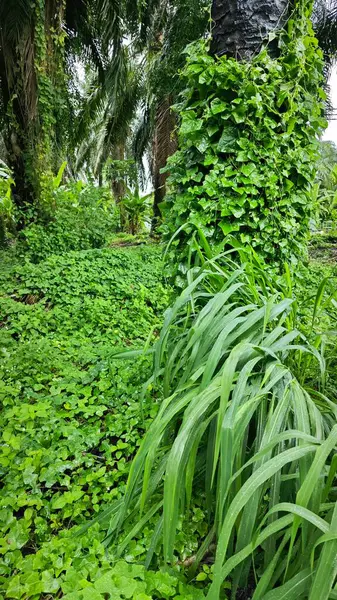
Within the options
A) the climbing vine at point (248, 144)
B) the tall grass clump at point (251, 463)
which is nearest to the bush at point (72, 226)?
the climbing vine at point (248, 144)

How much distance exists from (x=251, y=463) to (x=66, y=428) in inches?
44.2

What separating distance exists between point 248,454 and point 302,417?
0.88 feet

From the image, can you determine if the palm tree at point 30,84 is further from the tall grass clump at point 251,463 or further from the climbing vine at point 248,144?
the tall grass clump at point 251,463

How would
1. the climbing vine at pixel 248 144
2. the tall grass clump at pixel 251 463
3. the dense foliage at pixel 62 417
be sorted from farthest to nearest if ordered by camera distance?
the climbing vine at pixel 248 144 → the dense foliage at pixel 62 417 → the tall grass clump at pixel 251 463

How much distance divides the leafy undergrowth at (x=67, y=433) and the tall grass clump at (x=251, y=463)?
18 cm

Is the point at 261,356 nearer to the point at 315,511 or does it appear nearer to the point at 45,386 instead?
the point at 315,511

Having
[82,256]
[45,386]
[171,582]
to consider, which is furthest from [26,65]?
[171,582]

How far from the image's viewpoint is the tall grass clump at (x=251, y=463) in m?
0.82

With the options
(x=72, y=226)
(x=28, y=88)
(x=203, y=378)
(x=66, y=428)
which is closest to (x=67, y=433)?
(x=66, y=428)

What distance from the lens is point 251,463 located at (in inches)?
39.1

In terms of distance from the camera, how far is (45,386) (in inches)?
89.7

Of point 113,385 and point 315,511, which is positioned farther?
point 113,385

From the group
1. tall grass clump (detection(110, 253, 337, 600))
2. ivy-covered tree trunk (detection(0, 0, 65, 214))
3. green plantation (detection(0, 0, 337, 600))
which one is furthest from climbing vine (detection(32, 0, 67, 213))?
tall grass clump (detection(110, 253, 337, 600))

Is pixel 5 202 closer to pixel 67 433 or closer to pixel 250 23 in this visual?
pixel 250 23
